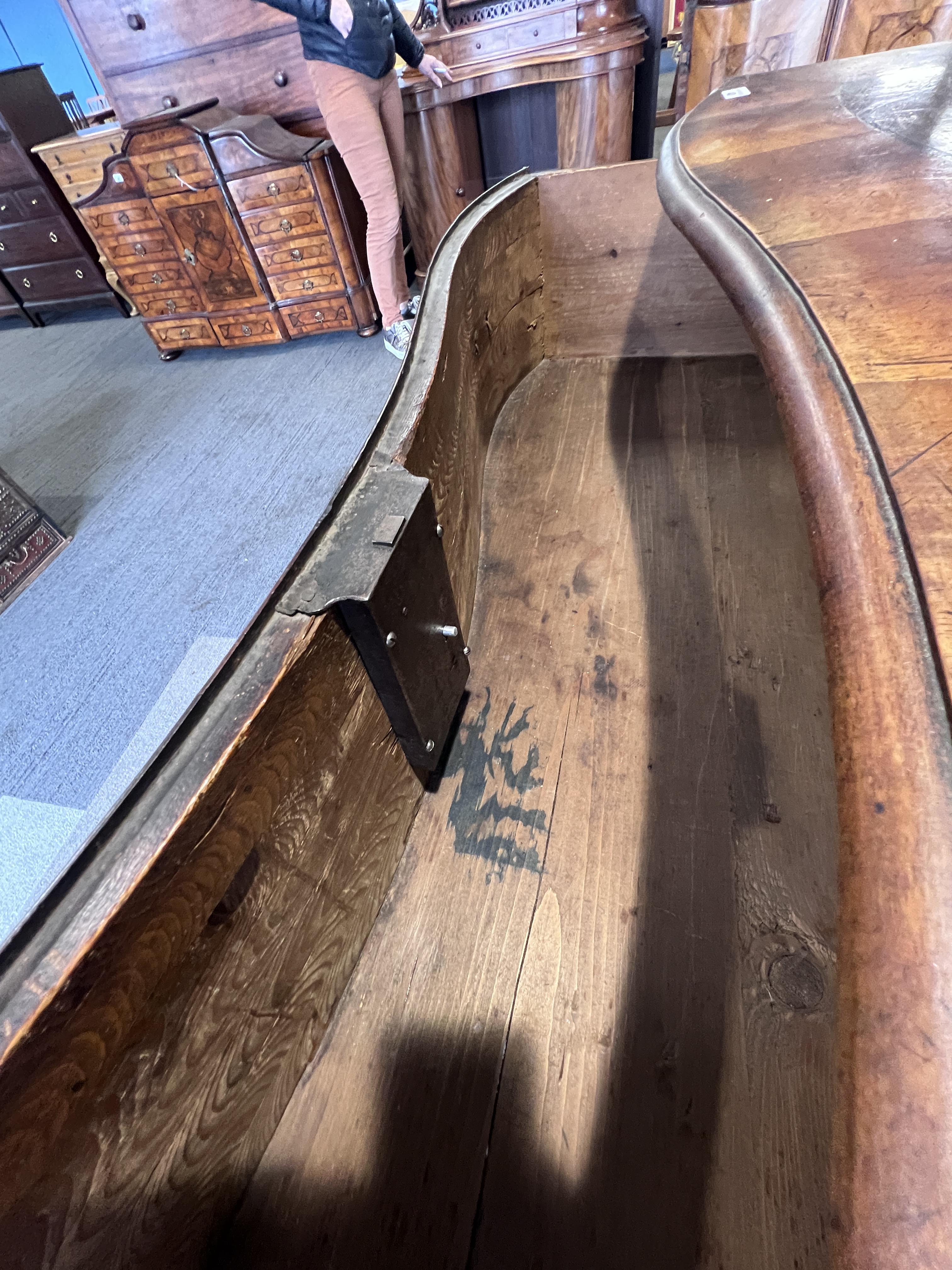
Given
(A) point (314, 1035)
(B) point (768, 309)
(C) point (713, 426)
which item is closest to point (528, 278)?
(C) point (713, 426)

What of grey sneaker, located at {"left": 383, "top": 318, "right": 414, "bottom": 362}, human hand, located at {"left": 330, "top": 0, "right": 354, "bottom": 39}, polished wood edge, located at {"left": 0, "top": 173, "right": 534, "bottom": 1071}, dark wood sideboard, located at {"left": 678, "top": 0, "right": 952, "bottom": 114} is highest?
human hand, located at {"left": 330, "top": 0, "right": 354, "bottom": 39}

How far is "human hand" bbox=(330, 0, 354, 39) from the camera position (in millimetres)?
1846

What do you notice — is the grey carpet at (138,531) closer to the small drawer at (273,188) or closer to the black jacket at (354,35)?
the small drawer at (273,188)

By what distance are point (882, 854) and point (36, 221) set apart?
15.8 feet

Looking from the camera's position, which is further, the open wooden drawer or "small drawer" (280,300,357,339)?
"small drawer" (280,300,357,339)

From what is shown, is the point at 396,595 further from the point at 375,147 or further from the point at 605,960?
the point at 375,147

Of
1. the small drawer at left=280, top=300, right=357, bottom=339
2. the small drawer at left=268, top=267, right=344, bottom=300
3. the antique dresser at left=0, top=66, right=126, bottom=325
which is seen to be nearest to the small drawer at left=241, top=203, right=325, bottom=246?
the small drawer at left=268, top=267, right=344, bottom=300

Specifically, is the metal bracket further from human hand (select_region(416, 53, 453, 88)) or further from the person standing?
human hand (select_region(416, 53, 453, 88))

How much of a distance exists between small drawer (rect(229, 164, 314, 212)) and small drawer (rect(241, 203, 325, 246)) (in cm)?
2

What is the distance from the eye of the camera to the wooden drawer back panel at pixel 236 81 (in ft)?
7.93

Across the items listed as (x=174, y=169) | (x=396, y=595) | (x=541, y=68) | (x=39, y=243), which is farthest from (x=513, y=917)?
(x=39, y=243)

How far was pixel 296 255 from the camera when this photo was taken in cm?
257

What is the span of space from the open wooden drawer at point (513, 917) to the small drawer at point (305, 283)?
1.94 m

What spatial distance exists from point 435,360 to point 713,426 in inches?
26.5
